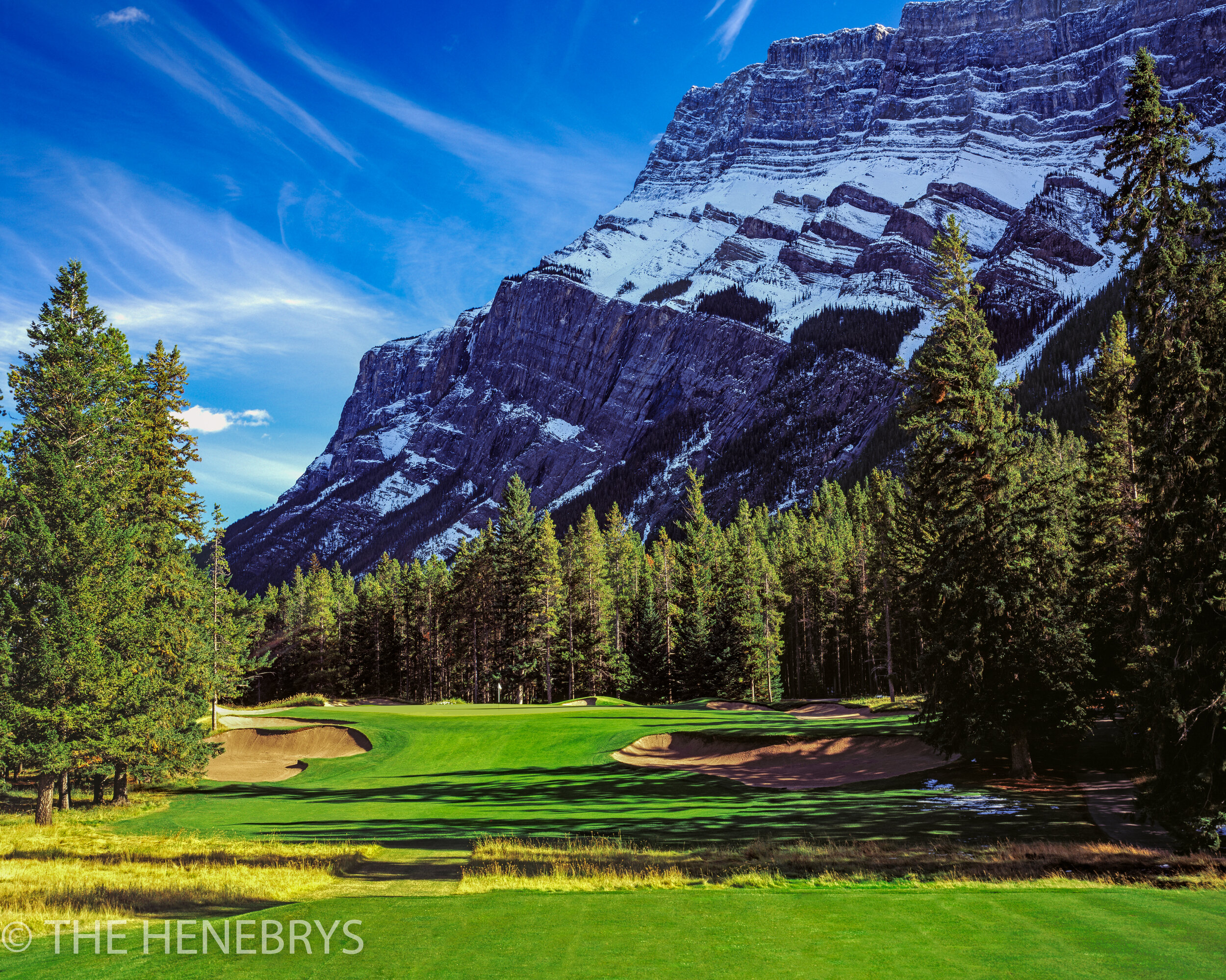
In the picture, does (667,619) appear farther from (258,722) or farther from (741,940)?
(741,940)

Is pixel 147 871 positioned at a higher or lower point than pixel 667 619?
lower

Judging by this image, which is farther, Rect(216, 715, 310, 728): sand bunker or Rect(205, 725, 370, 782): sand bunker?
Rect(216, 715, 310, 728): sand bunker

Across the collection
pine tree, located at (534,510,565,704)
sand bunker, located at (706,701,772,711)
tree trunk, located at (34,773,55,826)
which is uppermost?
pine tree, located at (534,510,565,704)

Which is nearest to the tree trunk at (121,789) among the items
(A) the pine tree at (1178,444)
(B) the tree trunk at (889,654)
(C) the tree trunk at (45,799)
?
(C) the tree trunk at (45,799)

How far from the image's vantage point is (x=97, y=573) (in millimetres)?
27391

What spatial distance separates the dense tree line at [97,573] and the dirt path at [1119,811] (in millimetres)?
30833

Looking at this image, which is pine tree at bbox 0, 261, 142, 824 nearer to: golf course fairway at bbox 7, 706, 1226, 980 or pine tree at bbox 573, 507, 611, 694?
golf course fairway at bbox 7, 706, 1226, 980

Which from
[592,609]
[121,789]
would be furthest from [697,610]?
[121,789]

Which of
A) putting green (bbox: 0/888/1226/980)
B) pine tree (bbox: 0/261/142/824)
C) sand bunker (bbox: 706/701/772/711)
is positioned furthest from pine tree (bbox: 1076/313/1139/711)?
pine tree (bbox: 0/261/142/824)

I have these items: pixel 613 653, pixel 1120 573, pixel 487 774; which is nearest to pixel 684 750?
pixel 487 774

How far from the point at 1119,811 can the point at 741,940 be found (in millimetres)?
16409

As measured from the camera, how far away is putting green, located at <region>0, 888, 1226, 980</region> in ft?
29.2

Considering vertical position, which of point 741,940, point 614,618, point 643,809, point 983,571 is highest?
point 983,571

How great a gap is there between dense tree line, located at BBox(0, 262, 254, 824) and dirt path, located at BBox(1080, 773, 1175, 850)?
1214 inches
